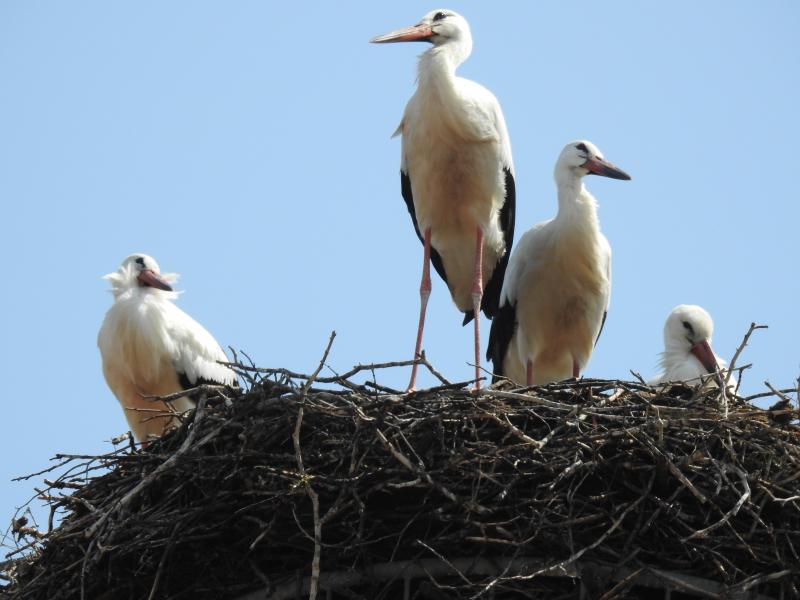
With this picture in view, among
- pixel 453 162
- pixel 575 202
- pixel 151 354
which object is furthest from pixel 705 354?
pixel 151 354

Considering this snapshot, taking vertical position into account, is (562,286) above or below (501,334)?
above

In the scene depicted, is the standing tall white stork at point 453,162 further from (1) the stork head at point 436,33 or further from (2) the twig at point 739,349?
(2) the twig at point 739,349

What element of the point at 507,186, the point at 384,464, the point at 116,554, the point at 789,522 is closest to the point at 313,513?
the point at 384,464

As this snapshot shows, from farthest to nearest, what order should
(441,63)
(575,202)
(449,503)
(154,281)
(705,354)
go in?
1. (154,281)
2. (705,354)
3. (575,202)
4. (441,63)
5. (449,503)

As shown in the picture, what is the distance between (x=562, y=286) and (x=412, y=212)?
3.01ft

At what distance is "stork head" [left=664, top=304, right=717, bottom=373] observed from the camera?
8.50m

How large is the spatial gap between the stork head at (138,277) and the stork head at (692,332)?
278 centimetres

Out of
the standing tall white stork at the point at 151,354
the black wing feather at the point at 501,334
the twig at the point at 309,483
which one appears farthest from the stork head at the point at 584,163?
the twig at the point at 309,483

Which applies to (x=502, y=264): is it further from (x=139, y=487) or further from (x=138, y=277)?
(x=139, y=487)

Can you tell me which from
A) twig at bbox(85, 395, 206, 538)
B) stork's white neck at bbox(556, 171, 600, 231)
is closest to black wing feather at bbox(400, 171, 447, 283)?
stork's white neck at bbox(556, 171, 600, 231)

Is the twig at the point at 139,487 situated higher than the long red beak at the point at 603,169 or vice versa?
the long red beak at the point at 603,169

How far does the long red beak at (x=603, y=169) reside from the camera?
8.48 m

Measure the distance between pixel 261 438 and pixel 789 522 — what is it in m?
1.97

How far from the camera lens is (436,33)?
8203 millimetres
